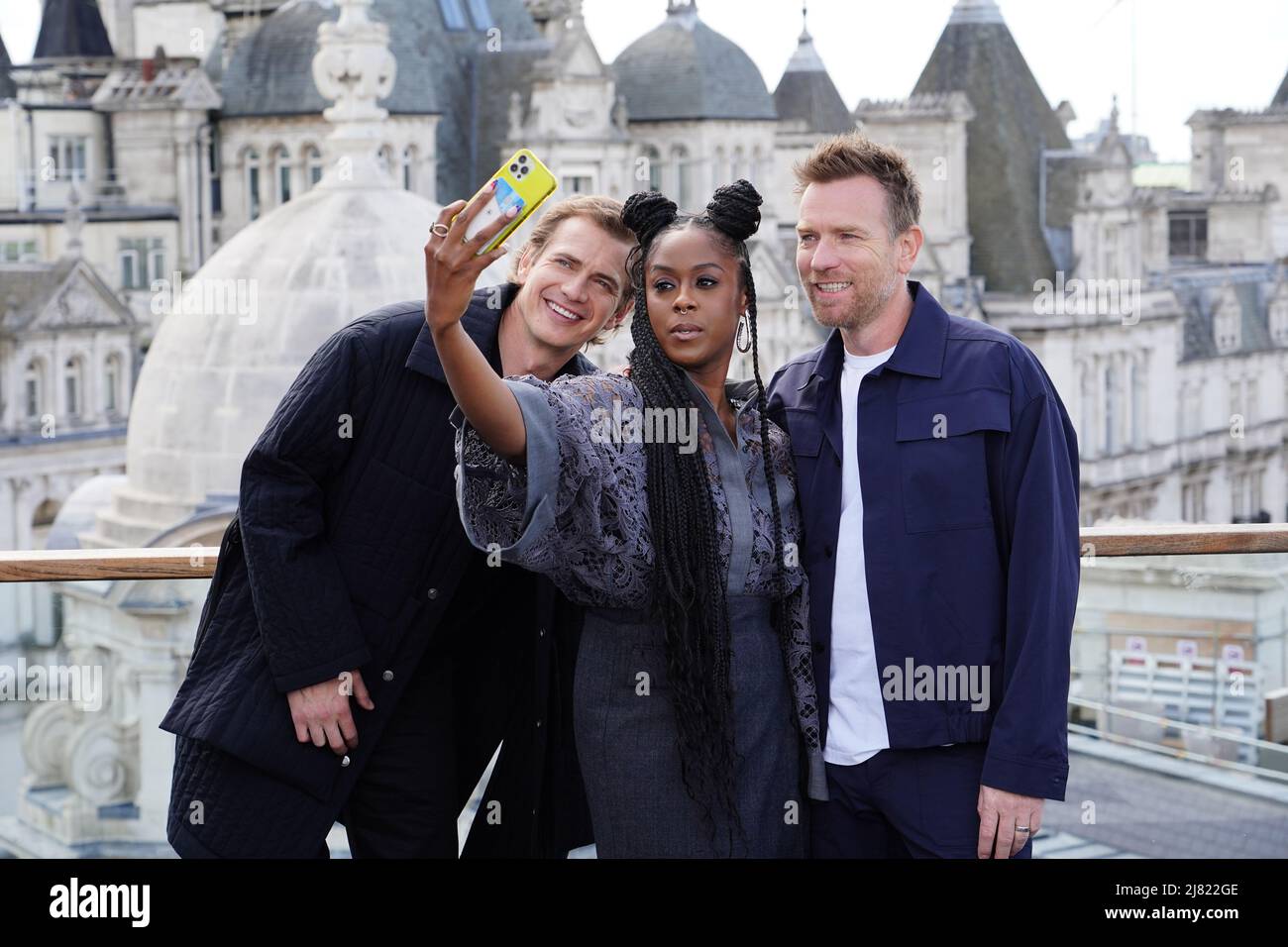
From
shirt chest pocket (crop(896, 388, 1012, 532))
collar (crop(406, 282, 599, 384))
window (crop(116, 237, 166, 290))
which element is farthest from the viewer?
window (crop(116, 237, 166, 290))

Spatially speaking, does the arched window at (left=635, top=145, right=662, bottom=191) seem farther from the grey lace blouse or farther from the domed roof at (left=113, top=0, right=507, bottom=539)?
the grey lace blouse

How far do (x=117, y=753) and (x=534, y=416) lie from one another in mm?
2114

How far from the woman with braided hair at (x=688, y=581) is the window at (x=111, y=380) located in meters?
45.6

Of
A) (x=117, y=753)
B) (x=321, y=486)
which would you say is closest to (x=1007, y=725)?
(x=321, y=486)

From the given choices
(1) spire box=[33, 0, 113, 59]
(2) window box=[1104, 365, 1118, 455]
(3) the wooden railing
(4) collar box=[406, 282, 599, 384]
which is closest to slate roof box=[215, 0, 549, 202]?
(1) spire box=[33, 0, 113, 59]

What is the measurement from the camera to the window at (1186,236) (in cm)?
6019

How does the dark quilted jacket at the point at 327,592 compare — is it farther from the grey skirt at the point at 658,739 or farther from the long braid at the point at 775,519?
the long braid at the point at 775,519

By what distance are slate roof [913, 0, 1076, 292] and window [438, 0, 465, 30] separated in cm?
1177

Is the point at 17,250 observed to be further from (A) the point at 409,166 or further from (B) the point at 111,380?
(A) the point at 409,166

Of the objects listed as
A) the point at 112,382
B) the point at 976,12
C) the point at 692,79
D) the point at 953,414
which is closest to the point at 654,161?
the point at 692,79

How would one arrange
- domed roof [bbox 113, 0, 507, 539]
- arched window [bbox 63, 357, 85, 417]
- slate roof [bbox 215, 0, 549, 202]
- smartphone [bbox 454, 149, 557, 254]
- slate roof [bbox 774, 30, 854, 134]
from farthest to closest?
slate roof [bbox 774, 30, 854, 134]
slate roof [bbox 215, 0, 549, 202]
arched window [bbox 63, 357, 85, 417]
domed roof [bbox 113, 0, 507, 539]
smartphone [bbox 454, 149, 557, 254]

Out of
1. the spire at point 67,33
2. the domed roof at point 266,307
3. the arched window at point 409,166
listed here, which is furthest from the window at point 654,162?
the domed roof at point 266,307

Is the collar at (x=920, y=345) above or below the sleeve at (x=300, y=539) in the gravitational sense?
above

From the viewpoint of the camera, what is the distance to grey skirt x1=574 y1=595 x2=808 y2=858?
3596mm
